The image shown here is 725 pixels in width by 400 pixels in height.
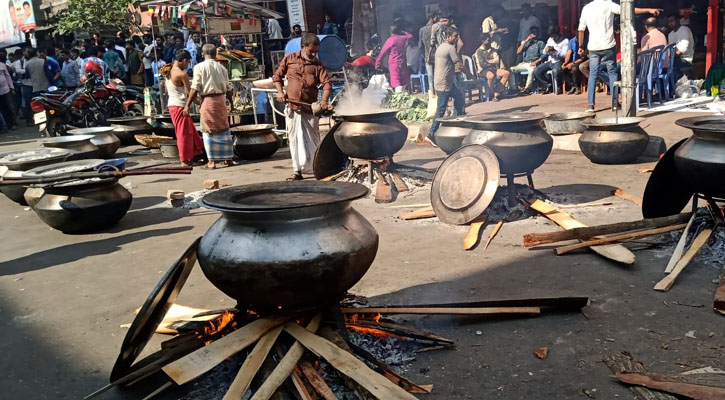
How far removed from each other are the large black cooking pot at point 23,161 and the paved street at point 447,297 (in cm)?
68

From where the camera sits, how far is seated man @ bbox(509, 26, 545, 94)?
49.3 feet

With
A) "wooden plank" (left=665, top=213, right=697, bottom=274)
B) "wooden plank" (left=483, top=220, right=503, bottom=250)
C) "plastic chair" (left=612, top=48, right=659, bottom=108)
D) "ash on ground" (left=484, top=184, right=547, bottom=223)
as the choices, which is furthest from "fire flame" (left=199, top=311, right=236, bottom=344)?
"plastic chair" (left=612, top=48, right=659, bottom=108)

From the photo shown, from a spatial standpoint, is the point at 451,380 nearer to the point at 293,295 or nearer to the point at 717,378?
the point at 293,295

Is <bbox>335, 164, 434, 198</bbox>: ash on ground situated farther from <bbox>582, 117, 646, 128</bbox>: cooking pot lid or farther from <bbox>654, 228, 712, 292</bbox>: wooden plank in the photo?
<bbox>654, 228, 712, 292</bbox>: wooden plank

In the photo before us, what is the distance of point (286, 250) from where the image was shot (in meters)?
3.12

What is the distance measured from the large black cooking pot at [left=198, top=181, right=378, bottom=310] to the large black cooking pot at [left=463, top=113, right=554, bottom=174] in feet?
10.7

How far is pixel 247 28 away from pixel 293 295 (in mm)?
12559

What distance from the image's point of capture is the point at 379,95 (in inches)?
566

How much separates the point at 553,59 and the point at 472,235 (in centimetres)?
1006

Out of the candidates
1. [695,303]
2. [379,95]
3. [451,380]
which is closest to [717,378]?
[695,303]

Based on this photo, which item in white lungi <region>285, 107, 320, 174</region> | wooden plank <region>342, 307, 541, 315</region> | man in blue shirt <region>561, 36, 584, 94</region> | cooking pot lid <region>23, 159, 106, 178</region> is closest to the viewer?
wooden plank <region>342, 307, 541, 315</region>

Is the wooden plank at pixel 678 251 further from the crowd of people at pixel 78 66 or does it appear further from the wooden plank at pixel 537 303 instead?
the crowd of people at pixel 78 66

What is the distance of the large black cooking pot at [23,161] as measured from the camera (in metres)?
7.61

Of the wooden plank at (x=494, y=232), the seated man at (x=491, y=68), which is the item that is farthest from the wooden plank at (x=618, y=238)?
the seated man at (x=491, y=68)
